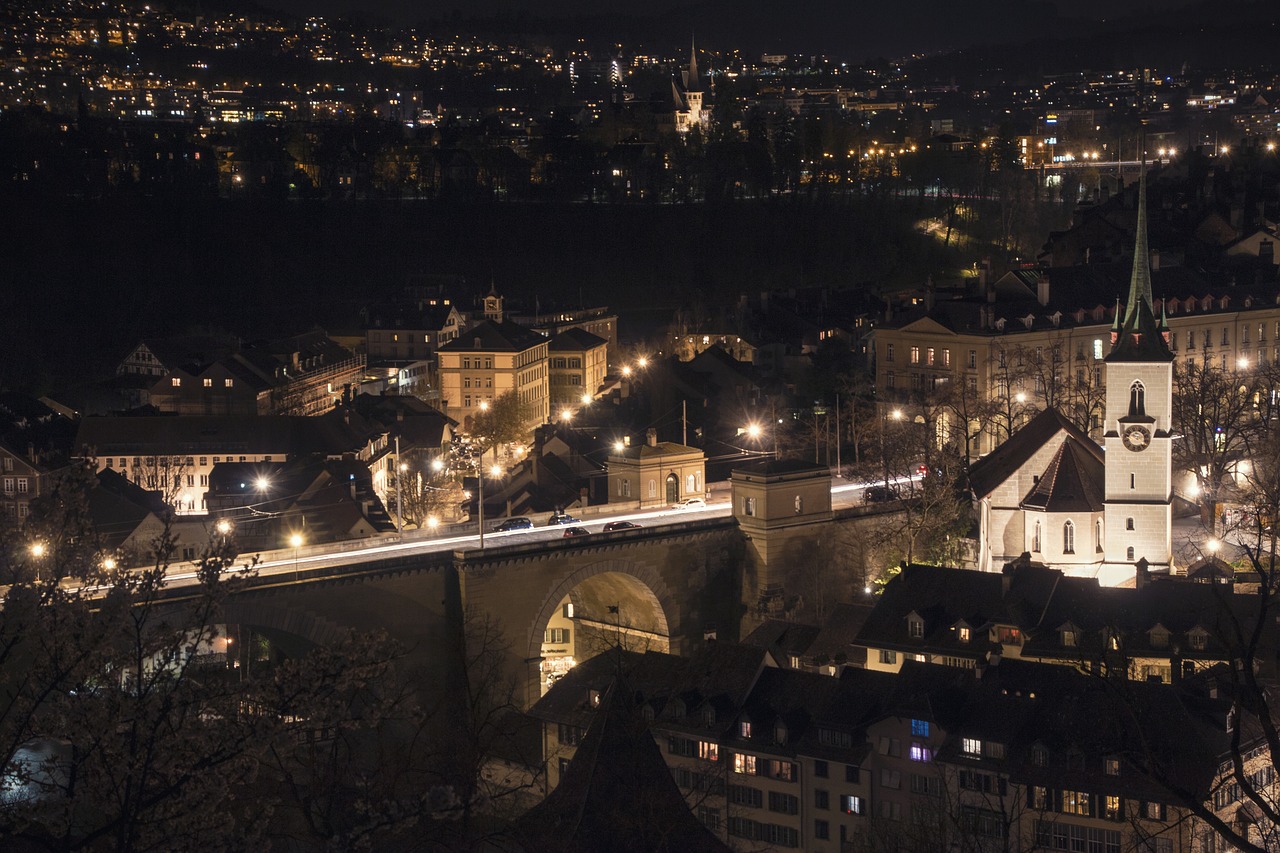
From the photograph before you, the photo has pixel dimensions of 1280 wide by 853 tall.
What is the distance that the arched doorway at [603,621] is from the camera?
41250 mm

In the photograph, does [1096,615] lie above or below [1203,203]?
below

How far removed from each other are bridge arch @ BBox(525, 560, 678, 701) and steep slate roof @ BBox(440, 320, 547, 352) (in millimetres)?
24580

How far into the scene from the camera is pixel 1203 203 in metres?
72.5

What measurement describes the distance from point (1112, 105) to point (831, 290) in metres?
62.2

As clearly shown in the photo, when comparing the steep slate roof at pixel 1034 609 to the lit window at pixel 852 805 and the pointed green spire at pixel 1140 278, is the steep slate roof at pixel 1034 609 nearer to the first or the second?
the lit window at pixel 852 805

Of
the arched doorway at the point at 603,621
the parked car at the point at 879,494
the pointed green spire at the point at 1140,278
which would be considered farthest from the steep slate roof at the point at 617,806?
the parked car at the point at 879,494

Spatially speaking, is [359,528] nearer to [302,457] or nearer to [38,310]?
[302,457]

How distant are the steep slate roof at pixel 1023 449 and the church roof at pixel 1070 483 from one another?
0.25m

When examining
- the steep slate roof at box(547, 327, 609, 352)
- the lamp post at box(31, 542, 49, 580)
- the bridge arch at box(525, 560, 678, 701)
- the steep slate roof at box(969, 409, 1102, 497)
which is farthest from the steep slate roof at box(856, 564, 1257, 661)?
the steep slate roof at box(547, 327, 609, 352)

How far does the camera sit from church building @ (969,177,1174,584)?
40.1 metres

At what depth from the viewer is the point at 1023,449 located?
137 feet

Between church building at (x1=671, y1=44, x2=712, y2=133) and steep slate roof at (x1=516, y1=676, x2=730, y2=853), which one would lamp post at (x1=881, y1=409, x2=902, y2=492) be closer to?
steep slate roof at (x1=516, y1=676, x2=730, y2=853)

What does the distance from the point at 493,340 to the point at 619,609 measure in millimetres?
25259

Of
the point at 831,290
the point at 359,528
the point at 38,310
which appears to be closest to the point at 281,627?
the point at 359,528
